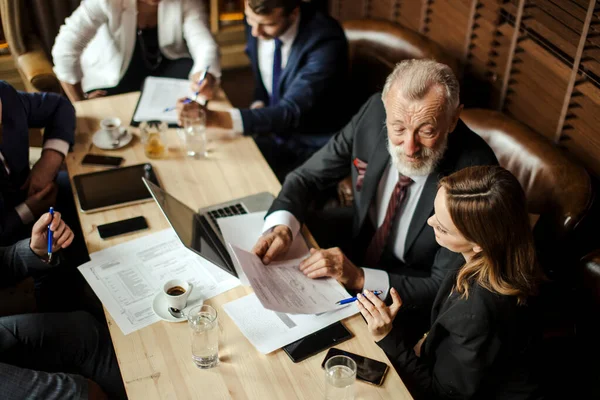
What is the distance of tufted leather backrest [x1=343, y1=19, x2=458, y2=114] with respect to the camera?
104 inches

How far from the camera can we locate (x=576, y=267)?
6.04ft

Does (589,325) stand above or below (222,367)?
below

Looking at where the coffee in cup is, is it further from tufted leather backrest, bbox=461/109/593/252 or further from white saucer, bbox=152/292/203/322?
tufted leather backrest, bbox=461/109/593/252

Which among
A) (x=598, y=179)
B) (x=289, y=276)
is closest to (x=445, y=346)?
(x=289, y=276)

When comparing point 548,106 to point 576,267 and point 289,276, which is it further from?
point 289,276

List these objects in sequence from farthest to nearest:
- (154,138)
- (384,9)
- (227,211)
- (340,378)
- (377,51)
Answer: (384,9), (377,51), (154,138), (227,211), (340,378)

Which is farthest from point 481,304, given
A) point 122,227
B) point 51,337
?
point 51,337

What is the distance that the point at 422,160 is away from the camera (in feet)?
6.23

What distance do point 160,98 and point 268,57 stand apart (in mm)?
641

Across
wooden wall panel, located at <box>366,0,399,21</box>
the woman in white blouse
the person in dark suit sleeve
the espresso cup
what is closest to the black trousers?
the person in dark suit sleeve

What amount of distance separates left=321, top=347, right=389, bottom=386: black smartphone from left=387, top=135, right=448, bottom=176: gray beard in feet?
2.28

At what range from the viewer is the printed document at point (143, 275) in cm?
165

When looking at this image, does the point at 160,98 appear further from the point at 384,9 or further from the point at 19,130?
the point at 384,9

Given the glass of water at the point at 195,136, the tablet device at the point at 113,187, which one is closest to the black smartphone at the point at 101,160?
the tablet device at the point at 113,187
